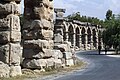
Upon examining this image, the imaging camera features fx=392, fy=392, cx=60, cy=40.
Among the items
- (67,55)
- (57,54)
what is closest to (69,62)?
(67,55)

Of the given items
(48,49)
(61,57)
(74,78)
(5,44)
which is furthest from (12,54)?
(61,57)

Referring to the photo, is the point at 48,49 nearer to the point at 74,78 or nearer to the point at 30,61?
the point at 30,61

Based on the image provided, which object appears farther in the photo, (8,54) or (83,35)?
(83,35)

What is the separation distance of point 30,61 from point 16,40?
11.0 ft

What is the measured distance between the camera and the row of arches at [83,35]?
3132 inches

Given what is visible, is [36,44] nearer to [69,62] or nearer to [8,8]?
[8,8]

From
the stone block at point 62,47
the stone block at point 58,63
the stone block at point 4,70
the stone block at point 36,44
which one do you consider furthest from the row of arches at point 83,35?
the stone block at point 4,70

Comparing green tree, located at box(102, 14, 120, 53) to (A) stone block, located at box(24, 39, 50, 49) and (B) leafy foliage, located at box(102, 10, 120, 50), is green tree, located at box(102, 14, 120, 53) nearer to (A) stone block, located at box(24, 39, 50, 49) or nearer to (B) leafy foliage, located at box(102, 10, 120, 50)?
(B) leafy foliage, located at box(102, 10, 120, 50)

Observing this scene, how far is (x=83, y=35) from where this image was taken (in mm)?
88312

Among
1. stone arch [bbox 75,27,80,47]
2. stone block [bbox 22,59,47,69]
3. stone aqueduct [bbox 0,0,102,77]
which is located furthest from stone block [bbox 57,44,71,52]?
stone arch [bbox 75,27,80,47]

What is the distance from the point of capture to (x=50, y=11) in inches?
864

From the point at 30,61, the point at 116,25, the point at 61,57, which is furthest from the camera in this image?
the point at 116,25

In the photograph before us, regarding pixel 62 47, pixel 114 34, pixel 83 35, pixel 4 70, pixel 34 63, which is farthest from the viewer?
pixel 83 35

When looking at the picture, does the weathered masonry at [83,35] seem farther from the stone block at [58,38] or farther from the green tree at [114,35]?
the stone block at [58,38]
